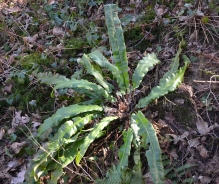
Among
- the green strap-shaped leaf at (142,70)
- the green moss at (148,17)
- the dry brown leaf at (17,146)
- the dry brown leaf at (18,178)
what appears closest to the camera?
the dry brown leaf at (18,178)

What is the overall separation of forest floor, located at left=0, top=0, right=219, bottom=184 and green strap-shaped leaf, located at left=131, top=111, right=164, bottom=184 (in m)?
0.24

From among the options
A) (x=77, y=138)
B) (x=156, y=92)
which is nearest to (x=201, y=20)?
(x=156, y=92)

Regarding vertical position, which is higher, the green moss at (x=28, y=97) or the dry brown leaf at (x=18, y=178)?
the green moss at (x=28, y=97)

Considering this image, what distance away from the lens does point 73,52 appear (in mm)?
4195

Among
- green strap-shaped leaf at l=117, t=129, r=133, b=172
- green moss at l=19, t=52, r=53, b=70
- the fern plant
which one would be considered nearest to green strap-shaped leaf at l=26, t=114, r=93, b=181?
the fern plant

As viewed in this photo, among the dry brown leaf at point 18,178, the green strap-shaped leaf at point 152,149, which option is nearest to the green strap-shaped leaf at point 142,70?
the green strap-shaped leaf at point 152,149

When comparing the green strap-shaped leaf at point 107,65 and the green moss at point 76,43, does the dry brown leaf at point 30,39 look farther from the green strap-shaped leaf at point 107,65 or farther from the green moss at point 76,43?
the green strap-shaped leaf at point 107,65

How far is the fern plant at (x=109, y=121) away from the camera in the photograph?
2754mm

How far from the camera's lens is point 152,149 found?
2674 millimetres

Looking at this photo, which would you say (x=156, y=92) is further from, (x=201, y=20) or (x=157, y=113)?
(x=201, y=20)

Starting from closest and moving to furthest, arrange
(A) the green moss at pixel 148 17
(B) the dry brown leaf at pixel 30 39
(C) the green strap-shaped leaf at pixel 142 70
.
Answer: (C) the green strap-shaped leaf at pixel 142 70 → (A) the green moss at pixel 148 17 → (B) the dry brown leaf at pixel 30 39

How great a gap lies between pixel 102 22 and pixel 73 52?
2.30 feet

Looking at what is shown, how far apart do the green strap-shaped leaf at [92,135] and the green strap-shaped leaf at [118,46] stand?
45 centimetres

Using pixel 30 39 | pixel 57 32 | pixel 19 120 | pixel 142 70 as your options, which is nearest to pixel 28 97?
pixel 19 120
